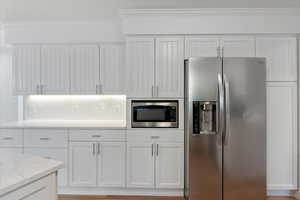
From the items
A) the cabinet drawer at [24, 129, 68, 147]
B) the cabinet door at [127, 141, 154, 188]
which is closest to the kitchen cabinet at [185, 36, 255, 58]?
the cabinet door at [127, 141, 154, 188]

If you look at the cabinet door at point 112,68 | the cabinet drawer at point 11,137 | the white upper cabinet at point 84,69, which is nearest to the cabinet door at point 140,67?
the cabinet door at point 112,68

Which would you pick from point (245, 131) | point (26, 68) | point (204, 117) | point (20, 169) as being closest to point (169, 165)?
point (204, 117)

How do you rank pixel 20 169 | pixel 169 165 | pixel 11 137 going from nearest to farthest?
pixel 20 169 → pixel 169 165 → pixel 11 137

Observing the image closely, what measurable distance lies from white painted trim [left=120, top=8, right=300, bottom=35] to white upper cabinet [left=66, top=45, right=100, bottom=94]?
33.4 inches

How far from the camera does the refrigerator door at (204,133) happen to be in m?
3.30

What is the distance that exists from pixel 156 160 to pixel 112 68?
5.20 feet

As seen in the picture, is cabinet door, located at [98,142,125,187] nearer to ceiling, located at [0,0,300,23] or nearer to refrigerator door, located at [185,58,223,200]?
refrigerator door, located at [185,58,223,200]

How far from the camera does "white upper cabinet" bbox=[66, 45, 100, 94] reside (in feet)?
13.8

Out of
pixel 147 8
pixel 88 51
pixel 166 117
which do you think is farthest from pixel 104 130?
pixel 147 8

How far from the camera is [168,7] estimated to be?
3.60 m

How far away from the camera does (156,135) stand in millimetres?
3676

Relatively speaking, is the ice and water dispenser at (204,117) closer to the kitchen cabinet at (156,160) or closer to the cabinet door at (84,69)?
the kitchen cabinet at (156,160)

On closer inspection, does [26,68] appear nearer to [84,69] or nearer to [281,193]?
[84,69]

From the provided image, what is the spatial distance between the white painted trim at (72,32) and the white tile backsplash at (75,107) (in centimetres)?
95
